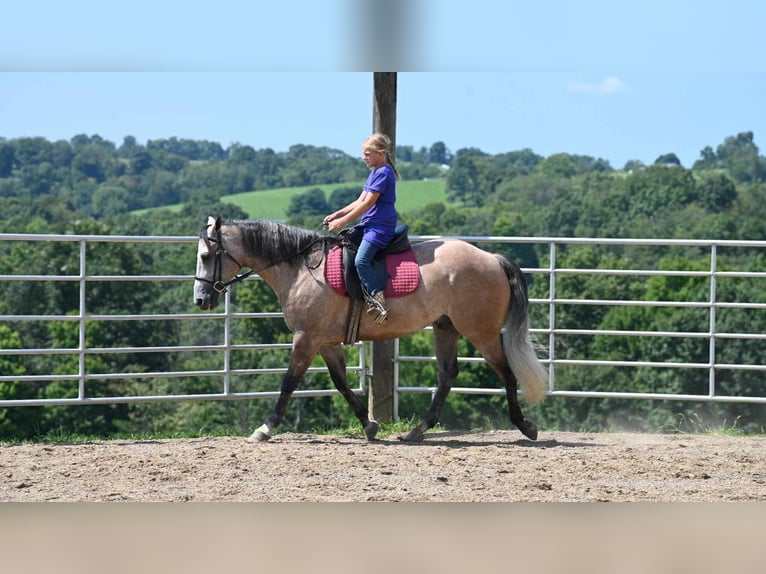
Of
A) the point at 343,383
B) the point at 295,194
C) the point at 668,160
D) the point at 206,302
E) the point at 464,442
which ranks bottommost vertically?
the point at 464,442

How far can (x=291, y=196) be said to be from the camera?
66.2m

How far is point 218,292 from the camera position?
6730 mm

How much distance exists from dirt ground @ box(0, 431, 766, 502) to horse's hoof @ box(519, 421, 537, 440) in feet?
0.17

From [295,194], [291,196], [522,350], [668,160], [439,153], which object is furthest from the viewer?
[439,153]

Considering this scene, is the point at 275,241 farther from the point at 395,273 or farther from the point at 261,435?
the point at 261,435

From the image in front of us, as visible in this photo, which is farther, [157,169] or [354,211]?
[157,169]

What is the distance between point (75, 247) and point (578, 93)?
40.4m

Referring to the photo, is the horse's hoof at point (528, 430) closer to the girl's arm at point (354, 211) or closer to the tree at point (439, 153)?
the girl's arm at point (354, 211)

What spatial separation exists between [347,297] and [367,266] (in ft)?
1.06

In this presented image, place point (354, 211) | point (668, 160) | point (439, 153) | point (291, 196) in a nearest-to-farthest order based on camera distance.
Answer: point (354, 211)
point (668, 160)
point (291, 196)
point (439, 153)

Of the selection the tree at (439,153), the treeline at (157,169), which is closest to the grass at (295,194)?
the treeline at (157,169)

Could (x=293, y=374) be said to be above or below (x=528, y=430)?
above

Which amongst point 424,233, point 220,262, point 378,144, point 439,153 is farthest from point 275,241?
point 439,153

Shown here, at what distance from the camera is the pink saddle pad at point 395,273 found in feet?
21.9
